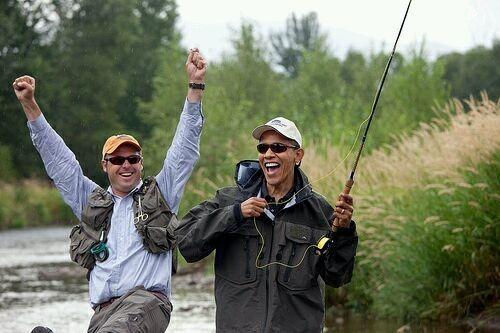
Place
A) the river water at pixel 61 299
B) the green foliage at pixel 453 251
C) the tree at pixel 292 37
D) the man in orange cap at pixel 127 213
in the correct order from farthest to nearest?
the tree at pixel 292 37
the river water at pixel 61 299
the green foliage at pixel 453 251
the man in orange cap at pixel 127 213

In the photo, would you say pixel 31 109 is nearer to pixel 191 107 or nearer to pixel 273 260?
pixel 191 107

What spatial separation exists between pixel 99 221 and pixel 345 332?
5.74 metres

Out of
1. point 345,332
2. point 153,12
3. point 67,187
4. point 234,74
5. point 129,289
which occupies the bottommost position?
point 345,332

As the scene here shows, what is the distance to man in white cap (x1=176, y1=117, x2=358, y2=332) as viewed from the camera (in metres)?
5.56

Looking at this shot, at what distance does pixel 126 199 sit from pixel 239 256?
114cm

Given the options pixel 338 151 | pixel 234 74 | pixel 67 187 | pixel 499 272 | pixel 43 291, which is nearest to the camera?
pixel 67 187

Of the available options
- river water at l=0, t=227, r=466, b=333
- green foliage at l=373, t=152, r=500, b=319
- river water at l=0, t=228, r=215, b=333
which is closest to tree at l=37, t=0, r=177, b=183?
river water at l=0, t=228, r=215, b=333

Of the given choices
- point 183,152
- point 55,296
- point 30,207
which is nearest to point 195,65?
point 183,152

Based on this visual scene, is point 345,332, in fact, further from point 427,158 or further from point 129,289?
point 129,289

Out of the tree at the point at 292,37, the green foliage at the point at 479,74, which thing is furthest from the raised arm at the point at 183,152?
the tree at the point at 292,37

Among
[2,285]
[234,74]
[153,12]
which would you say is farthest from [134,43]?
→ [2,285]

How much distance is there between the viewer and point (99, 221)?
655cm

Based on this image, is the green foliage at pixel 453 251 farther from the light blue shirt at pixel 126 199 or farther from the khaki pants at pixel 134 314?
the khaki pants at pixel 134 314

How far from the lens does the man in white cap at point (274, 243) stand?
5559 millimetres
